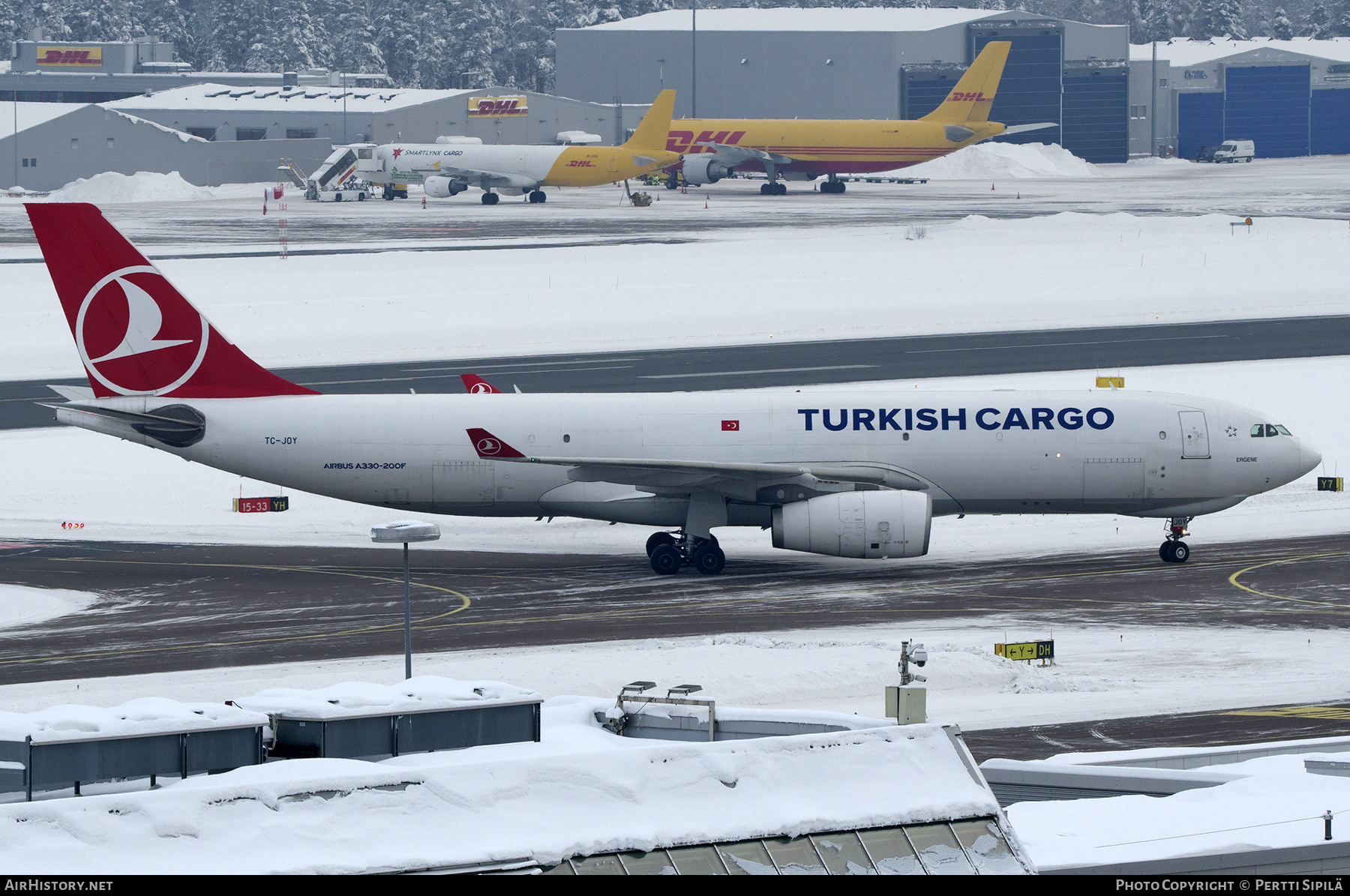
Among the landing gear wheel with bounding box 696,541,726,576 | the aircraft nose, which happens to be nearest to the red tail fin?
the landing gear wheel with bounding box 696,541,726,576

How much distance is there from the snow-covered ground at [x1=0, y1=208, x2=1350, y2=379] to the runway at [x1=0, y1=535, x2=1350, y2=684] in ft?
100.0

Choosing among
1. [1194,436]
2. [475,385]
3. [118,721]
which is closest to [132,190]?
[475,385]

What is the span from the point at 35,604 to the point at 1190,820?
30.9m

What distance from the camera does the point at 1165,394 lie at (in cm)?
4572

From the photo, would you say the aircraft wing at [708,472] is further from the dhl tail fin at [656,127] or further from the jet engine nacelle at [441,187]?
the dhl tail fin at [656,127]

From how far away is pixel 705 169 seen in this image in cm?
15912

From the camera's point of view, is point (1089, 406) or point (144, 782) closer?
point (144, 782)

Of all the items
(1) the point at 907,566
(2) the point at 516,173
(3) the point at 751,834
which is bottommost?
(1) the point at 907,566

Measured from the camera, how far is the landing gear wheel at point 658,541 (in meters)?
45.2

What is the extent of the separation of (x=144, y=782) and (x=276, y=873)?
2.68m

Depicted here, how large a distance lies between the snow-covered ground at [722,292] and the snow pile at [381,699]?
6099 centimetres

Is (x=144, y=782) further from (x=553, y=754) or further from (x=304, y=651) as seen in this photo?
(x=304, y=651)

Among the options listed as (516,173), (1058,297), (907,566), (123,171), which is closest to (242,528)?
(907,566)

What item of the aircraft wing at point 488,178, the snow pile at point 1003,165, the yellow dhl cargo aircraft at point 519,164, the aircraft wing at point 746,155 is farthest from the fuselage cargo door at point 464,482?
the snow pile at point 1003,165
